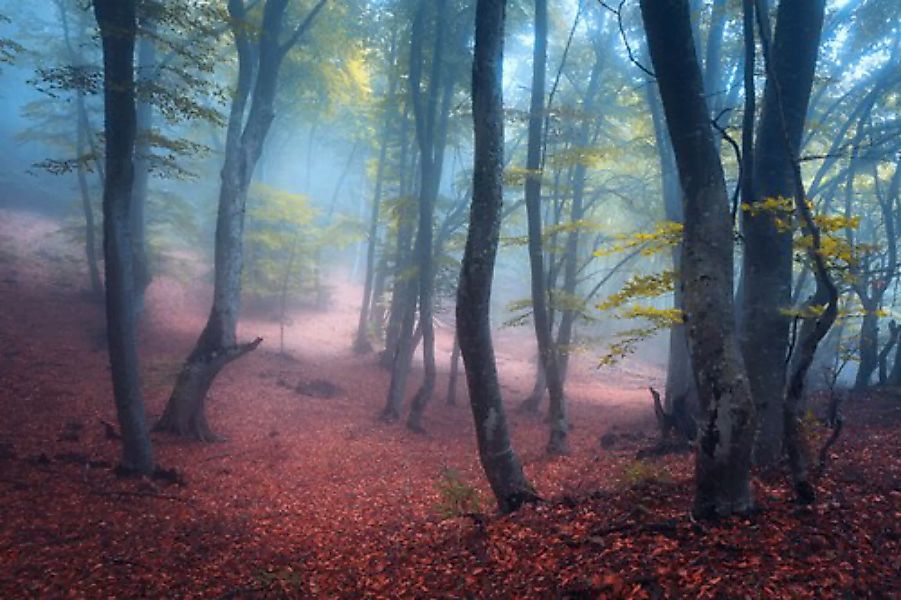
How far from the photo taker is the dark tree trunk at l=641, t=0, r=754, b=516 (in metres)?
4.39

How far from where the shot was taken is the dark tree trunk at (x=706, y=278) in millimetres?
4391

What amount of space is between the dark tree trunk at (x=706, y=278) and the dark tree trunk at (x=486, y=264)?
248cm

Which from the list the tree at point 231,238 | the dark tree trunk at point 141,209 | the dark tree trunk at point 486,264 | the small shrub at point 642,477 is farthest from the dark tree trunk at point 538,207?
the dark tree trunk at point 141,209

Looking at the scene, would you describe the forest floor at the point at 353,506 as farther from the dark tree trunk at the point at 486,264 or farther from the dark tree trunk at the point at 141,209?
the dark tree trunk at the point at 141,209

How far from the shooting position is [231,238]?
1472cm

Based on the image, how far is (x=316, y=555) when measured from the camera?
7191 mm

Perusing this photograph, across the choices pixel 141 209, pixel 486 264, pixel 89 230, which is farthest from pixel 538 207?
pixel 89 230

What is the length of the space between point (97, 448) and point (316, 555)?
6.77m

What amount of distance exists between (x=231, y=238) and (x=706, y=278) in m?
13.4

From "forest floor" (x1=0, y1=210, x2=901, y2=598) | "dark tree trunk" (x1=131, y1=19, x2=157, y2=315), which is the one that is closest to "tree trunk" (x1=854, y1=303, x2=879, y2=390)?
"forest floor" (x1=0, y1=210, x2=901, y2=598)

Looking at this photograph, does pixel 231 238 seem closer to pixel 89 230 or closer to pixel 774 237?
pixel 89 230

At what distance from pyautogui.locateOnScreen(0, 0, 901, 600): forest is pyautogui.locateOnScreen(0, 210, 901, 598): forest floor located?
0.05 m

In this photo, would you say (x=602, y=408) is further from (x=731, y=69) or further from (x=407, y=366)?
(x=731, y=69)

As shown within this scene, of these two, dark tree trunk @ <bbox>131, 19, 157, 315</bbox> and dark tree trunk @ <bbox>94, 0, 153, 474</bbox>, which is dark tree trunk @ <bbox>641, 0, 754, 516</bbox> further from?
dark tree trunk @ <bbox>131, 19, 157, 315</bbox>
